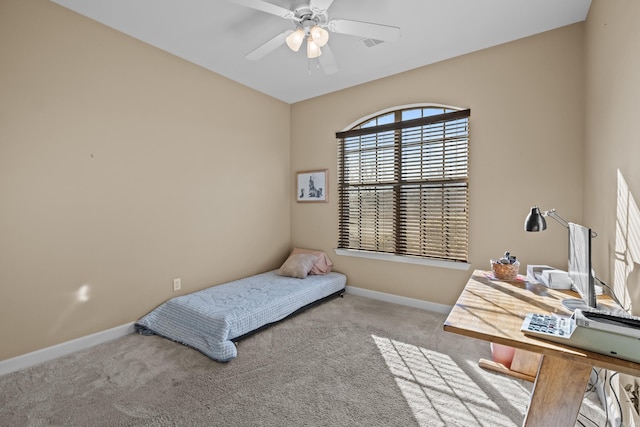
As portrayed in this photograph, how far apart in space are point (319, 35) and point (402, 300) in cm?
289

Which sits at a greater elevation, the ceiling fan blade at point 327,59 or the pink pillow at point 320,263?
the ceiling fan blade at point 327,59

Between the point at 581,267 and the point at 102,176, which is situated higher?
the point at 102,176

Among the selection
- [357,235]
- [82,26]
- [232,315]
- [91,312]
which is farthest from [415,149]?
[91,312]

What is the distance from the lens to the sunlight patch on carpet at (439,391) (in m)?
1.67

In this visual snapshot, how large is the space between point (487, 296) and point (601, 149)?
1.36 meters

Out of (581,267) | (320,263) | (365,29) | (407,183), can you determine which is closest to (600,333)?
(581,267)

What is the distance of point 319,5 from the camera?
6.56 ft

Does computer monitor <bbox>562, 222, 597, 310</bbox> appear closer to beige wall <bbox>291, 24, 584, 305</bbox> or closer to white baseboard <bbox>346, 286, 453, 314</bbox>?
beige wall <bbox>291, 24, 584, 305</bbox>

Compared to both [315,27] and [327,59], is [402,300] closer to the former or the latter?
[327,59]

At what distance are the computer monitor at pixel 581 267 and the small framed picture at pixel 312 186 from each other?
9.24 ft

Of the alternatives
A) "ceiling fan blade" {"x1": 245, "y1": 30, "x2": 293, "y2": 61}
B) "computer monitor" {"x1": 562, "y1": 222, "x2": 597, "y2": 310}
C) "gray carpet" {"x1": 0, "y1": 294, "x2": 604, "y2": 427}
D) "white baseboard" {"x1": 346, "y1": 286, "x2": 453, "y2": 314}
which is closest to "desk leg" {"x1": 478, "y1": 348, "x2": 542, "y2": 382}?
"gray carpet" {"x1": 0, "y1": 294, "x2": 604, "y2": 427}

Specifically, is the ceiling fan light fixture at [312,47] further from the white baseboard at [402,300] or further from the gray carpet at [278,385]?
the white baseboard at [402,300]

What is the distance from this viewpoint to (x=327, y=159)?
4051 mm

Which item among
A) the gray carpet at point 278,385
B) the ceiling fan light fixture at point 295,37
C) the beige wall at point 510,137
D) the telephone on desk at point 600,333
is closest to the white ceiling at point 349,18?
the beige wall at point 510,137
